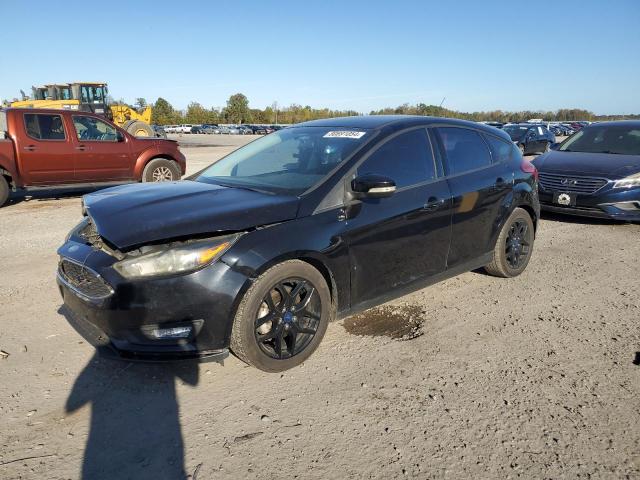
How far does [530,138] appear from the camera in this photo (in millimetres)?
20797

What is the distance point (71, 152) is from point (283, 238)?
25.8 feet

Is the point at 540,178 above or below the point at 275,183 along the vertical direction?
below

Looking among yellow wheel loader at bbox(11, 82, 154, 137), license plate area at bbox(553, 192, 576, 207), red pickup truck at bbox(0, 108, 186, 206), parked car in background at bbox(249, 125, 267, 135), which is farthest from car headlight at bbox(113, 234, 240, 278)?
parked car in background at bbox(249, 125, 267, 135)

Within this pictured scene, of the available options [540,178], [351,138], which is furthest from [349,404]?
[540,178]

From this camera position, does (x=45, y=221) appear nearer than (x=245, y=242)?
No

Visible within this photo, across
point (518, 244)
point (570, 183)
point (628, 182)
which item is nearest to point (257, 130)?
point (570, 183)

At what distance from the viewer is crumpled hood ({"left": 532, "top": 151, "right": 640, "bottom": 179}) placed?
23.1ft

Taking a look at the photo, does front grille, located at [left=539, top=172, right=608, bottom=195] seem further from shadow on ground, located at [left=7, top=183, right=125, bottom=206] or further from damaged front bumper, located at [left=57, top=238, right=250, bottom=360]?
shadow on ground, located at [left=7, top=183, right=125, bottom=206]

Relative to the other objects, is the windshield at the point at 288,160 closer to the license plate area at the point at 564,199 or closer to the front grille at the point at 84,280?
the front grille at the point at 84,280

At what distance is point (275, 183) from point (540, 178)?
569 cm

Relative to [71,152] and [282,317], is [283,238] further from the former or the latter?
[71,152]

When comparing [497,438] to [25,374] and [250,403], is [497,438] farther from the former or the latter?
[25,374]

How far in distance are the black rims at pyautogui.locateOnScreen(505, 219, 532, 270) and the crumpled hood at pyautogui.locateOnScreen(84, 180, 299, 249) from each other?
2686mm

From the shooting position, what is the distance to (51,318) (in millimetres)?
3842
